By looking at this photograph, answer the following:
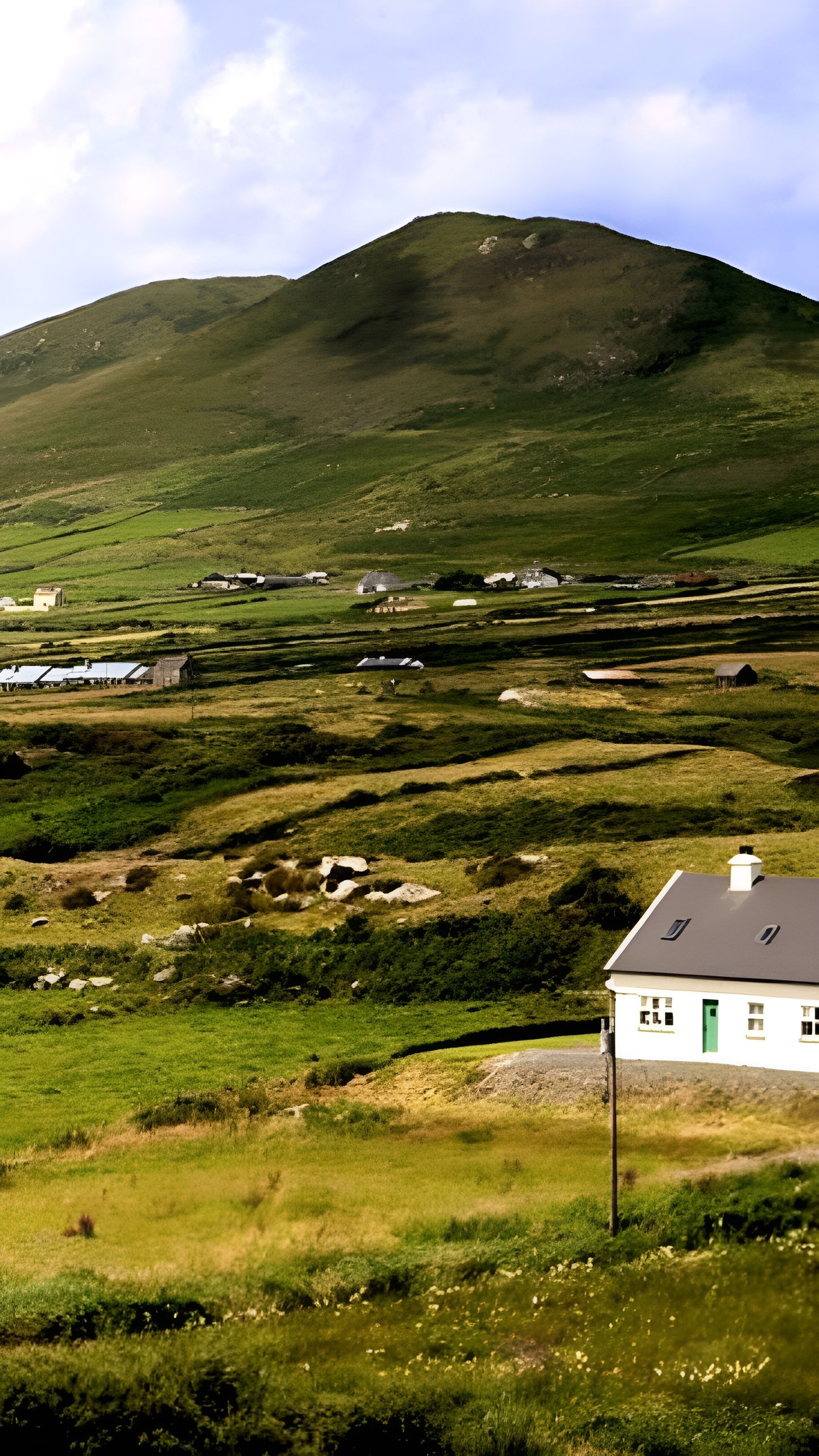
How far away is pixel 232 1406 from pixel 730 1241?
37.5 ft

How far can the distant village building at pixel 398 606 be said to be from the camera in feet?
643

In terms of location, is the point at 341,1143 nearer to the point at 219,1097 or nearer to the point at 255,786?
the point at 219,1097

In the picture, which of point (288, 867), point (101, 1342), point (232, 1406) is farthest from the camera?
point (288, 867)

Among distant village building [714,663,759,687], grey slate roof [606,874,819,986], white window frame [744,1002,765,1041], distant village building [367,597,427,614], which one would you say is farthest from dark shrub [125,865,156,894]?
distant village building [367,597,427,614]

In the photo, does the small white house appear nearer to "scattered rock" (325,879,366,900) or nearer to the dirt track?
the dirt track

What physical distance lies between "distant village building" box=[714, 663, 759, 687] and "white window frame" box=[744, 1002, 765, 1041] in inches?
3342

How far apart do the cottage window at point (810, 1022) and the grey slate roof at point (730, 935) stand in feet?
2.90

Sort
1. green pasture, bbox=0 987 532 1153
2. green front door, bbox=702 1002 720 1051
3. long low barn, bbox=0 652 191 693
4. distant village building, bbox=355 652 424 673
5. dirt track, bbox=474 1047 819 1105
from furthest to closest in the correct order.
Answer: long low barn, bbox=0 652 191 693 < distant village building, bbox=355 652 424 673 < green pasture, bbox=0 987 532 1153 < green front door, bbox=702 1002 720 1051 < dirt track, bbox=474 1047 819 1105

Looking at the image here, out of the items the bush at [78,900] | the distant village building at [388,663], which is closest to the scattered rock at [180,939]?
the bush at [78,900]

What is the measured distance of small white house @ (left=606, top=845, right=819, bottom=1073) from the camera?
42469 mm

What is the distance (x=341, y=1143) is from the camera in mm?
42062

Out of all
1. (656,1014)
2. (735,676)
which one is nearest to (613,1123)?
(656,1014)

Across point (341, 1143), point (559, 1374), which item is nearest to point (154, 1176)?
point (341, 1143)

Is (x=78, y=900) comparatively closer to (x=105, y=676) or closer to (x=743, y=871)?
(x=743, y=871)
